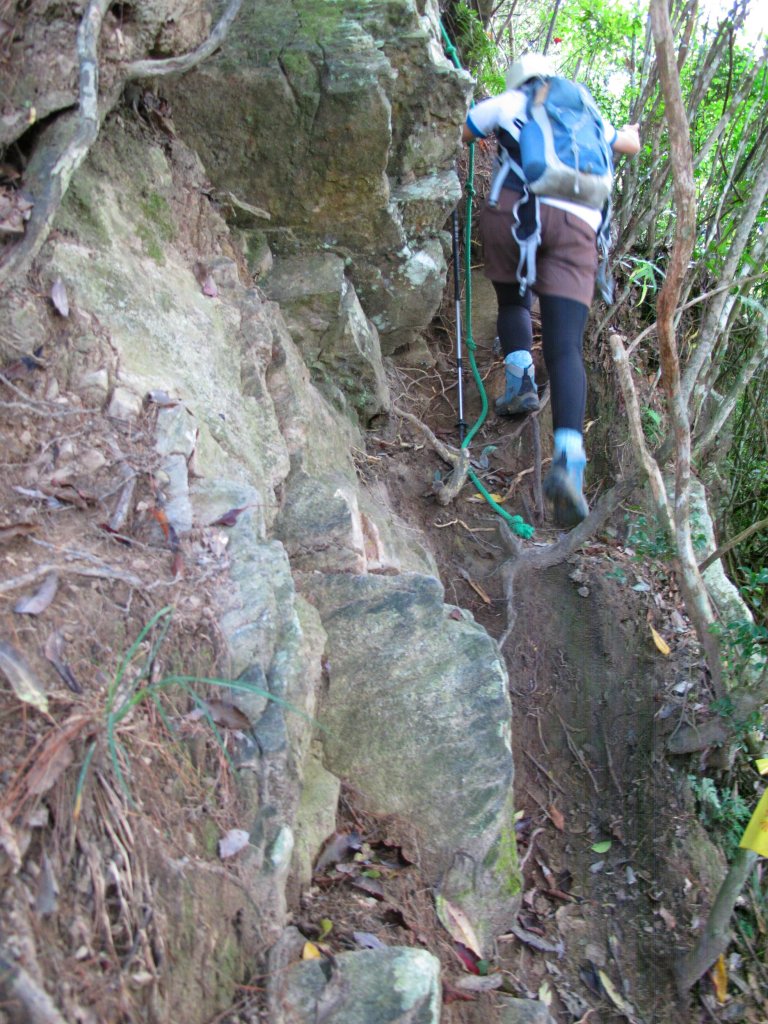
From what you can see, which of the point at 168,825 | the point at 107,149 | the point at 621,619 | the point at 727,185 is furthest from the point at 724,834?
the point at 107,149

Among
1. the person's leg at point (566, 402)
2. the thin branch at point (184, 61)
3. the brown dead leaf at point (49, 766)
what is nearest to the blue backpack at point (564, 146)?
the person's leg at point (566, 402)

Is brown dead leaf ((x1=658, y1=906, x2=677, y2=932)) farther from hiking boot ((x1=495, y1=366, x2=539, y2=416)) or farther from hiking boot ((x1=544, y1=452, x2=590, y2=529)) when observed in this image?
hiking boot ((x1=495, y1=366, x2=539, y2=416))

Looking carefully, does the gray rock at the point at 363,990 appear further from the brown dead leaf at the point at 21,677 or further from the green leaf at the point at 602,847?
the green leaf at the point at 602,847

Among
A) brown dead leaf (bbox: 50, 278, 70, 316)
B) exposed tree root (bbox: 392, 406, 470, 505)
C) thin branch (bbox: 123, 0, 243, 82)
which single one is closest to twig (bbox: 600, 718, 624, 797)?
exposed tree root (bbox: 392, 406, 470, 505)

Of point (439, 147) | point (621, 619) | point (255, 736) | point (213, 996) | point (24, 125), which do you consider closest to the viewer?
point (213, 996)

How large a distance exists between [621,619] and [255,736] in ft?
8.29

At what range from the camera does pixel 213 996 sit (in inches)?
82.3

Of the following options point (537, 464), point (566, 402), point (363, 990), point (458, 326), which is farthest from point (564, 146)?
point (363, 990)

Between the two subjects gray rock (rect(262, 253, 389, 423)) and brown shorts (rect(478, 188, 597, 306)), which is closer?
brown shorts (rect(478, 188, 597, 306))

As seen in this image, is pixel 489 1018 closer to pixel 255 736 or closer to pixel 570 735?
pixel 255 736

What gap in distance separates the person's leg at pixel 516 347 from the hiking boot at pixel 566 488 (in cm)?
110

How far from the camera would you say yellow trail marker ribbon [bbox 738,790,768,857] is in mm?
2891

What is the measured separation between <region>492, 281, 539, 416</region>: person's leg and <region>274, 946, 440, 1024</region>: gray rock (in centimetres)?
317

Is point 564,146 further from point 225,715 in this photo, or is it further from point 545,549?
point 225,715
